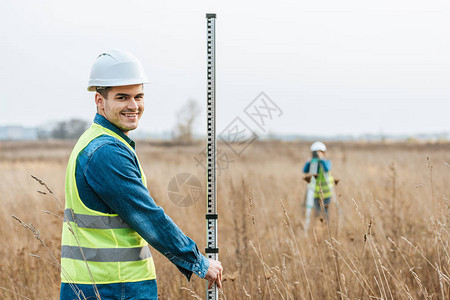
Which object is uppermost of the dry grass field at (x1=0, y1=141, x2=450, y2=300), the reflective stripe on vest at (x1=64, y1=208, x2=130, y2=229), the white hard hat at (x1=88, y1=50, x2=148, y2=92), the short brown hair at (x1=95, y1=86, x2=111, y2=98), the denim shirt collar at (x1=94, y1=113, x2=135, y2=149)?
the white hard hat at (x1=88, y1=50, x2=148, y2=92)

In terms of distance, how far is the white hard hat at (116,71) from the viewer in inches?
90.6

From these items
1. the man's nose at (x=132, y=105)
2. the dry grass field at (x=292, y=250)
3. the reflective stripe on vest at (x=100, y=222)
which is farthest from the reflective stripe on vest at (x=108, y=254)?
the man's nose at (x=132, y=105)

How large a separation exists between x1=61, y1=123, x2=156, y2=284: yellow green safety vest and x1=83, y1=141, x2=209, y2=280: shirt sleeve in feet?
0.32

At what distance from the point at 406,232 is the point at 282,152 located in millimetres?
22898

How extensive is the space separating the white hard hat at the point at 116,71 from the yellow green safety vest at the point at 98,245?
0.25 meters

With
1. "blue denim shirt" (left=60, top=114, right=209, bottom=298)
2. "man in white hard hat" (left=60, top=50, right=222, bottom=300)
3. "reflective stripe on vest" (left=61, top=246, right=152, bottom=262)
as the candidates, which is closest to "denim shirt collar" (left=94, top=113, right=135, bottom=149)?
"man in white hard hat" (left=60, top=50, right=222, bottom=300)

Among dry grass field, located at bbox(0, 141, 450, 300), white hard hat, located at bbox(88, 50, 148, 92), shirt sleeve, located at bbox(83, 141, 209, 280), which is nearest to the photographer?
shirt sleeve, located at bbox(83, 141, 209, 280)

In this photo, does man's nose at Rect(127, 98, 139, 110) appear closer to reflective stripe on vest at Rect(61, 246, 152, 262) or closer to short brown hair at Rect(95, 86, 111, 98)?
short brown hair at Rect(95, 86, 111, 98)

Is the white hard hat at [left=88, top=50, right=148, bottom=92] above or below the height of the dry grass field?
above

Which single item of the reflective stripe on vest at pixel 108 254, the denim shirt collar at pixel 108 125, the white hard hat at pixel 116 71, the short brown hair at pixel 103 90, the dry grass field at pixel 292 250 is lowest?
the dry grass field at pixel 292 250

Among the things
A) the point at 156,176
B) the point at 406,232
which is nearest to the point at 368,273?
the point at 406,232

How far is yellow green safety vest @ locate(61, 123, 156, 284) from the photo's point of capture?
7.24ft

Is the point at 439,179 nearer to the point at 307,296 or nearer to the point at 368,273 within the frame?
the point at 368,273

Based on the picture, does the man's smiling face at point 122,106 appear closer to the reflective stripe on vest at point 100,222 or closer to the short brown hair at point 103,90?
the short brown hair at point 103,90
